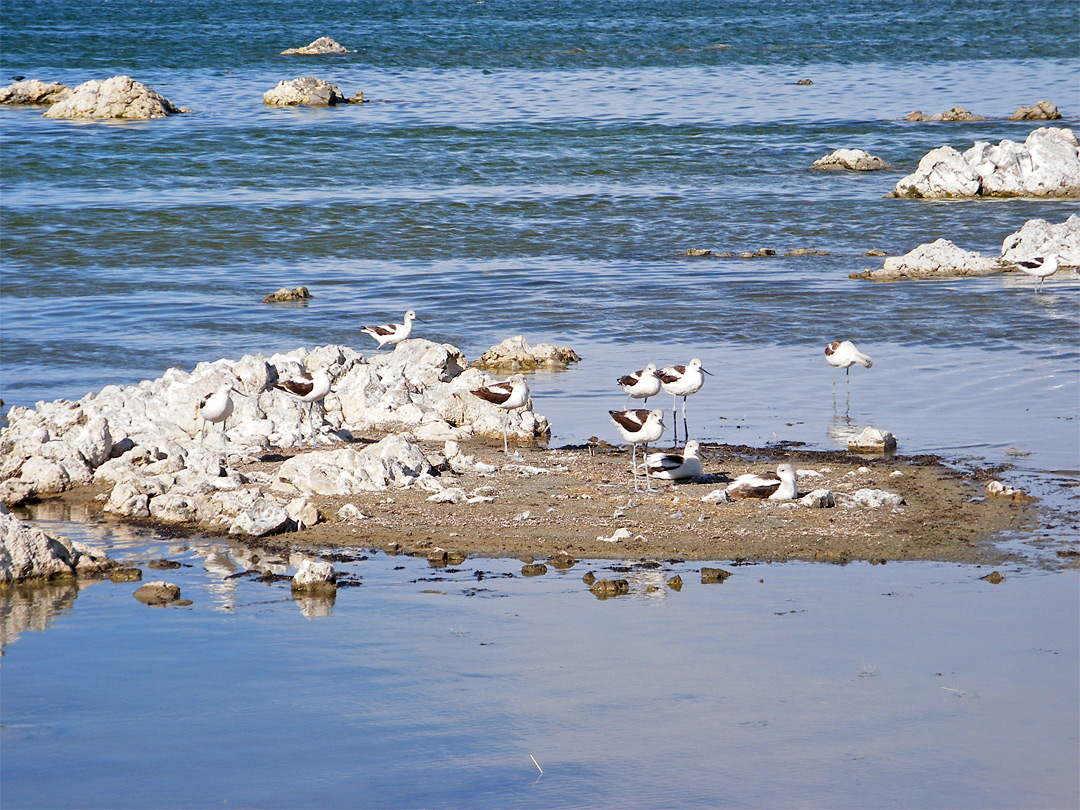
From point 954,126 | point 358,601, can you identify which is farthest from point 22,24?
point 358,601

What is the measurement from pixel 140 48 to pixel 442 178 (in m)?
41.9

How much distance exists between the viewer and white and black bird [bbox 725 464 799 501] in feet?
33.9

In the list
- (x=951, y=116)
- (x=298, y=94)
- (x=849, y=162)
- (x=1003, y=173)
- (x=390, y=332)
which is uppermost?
(x=298, y=94)

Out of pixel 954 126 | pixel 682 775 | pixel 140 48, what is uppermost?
pixel 140 48

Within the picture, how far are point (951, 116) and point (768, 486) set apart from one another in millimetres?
34826

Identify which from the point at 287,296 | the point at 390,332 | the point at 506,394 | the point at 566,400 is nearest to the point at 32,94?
the point at 287,296

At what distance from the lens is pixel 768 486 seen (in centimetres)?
1041

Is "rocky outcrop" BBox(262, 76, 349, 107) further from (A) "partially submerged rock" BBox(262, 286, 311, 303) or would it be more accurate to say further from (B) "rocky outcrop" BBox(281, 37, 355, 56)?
(A) "partially submerged rock" BBox(262, 286, 311, 303)

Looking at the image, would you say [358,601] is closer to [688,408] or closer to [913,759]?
[913,759]

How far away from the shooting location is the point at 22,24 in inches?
3332

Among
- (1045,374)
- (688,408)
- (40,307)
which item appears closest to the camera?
(688,408)

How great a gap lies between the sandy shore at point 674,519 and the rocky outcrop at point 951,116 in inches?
1300

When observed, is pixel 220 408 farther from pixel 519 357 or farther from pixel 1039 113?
pixel 1039 113

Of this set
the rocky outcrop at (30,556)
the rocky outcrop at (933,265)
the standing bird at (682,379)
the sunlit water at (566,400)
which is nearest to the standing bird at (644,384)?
the standing bird at (682,379)
